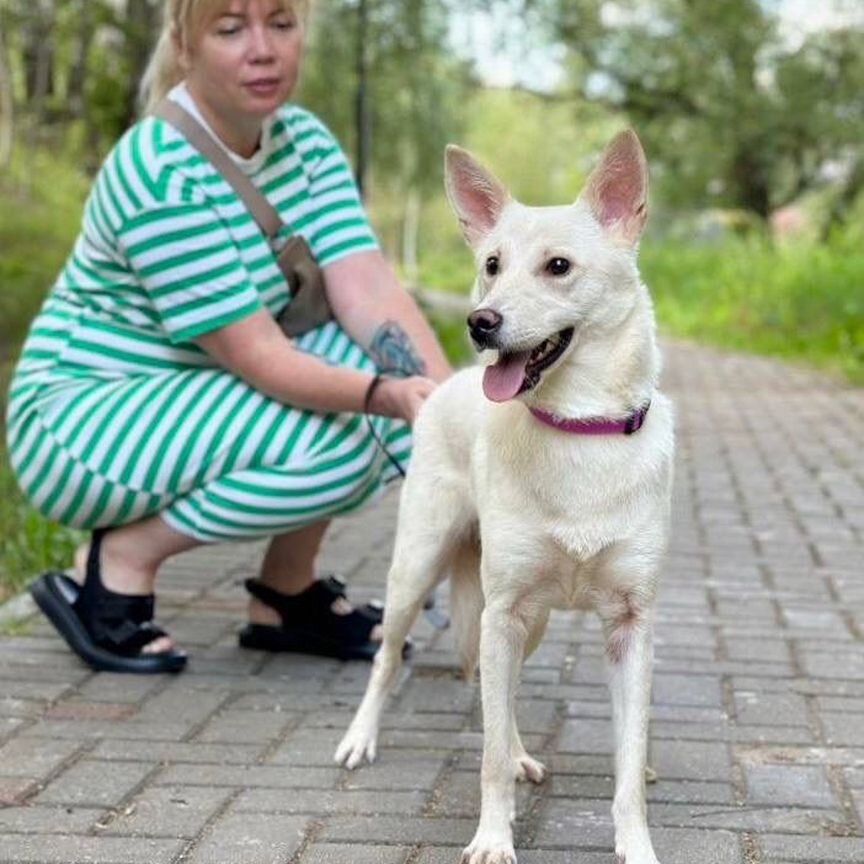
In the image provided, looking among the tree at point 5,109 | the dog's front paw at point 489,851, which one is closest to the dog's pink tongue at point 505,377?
the dog's front paw at point 489,851

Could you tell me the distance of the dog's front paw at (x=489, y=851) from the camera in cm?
310

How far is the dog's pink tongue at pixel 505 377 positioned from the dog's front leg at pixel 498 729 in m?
0.51

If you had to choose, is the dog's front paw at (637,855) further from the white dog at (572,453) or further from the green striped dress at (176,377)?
the green striped dress at (176,377)

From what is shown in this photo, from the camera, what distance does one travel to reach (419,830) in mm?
3361

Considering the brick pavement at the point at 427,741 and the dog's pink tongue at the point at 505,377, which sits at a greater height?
the dog's pink tongue at the point at 505,377

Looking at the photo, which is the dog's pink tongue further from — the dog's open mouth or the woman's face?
the woman's face

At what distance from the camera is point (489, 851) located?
123 inches

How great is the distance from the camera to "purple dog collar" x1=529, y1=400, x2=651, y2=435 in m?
3.24

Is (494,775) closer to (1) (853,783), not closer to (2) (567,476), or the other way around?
(2) (567,476)

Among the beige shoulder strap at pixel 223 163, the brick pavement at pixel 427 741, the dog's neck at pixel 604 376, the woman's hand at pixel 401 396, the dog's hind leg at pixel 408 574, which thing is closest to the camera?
the dog's neck at pixel 604 376

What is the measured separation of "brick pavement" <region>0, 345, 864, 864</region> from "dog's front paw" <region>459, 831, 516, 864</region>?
79mm

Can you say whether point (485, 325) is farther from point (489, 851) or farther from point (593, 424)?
point (489, 851)

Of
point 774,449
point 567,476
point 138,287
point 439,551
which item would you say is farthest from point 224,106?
point 774,449

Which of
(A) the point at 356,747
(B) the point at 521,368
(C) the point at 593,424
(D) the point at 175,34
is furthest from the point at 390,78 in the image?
(B) the point at 521,368
